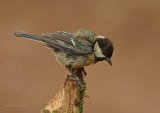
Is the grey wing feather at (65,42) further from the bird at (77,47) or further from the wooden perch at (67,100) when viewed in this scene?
the wooden perch at (67,100)

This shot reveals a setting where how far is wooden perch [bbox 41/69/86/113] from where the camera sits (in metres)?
3.96

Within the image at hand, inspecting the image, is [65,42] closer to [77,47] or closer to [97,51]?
[77,47]

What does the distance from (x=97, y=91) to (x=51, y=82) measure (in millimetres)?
973

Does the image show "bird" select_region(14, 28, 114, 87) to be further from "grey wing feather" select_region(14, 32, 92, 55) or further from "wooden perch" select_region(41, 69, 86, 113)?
"wooden perch" select_region(41, 69, 86, 113)

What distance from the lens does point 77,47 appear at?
16.0 ft

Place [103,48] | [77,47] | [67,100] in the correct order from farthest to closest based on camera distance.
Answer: [77,47]
[103,48]
[67,100]

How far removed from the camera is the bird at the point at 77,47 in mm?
4779

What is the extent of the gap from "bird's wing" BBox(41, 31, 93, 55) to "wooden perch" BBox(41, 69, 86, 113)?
0.70 m

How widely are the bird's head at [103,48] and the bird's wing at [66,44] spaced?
98 millimetres

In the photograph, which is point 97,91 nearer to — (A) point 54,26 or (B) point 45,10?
(A) point 54,26

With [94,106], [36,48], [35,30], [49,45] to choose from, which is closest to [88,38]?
[49,45]

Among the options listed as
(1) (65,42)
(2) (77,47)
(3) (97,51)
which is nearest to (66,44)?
(1) (65,42)

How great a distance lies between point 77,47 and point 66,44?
0.15m

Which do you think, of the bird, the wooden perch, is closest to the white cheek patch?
the bird
